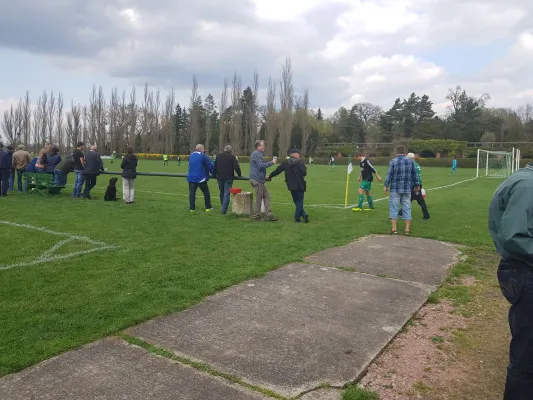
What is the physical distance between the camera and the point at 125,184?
1383cm

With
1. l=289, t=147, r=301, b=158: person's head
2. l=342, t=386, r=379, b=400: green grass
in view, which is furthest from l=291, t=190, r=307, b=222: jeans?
l=342, t=386, r=379, b=400: green grass

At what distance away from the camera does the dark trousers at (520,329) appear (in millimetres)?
2516

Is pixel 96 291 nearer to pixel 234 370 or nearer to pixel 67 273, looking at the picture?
pixel 67 273

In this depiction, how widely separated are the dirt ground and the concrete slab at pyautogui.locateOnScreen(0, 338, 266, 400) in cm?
114

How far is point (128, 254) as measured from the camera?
22.8 ft

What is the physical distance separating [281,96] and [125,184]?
209 ft

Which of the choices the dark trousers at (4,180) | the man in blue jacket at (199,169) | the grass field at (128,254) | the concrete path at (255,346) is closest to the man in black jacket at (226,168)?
the man in blue jacket at (199,169)

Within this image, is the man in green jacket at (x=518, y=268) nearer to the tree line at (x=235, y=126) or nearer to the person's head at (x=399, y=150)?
the person's head at (x=399, y=150)

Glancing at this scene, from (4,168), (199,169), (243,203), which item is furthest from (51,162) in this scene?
(243,203)

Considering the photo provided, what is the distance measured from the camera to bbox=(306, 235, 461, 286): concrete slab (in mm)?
6063

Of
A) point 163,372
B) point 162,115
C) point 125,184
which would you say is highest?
point 162,115

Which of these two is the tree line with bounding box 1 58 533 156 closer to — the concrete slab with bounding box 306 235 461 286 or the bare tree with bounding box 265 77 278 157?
the bare tree with bounding box 265 77 278 157

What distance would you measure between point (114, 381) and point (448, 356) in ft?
9.04

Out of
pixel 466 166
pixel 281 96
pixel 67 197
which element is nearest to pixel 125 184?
pixel 67 197
